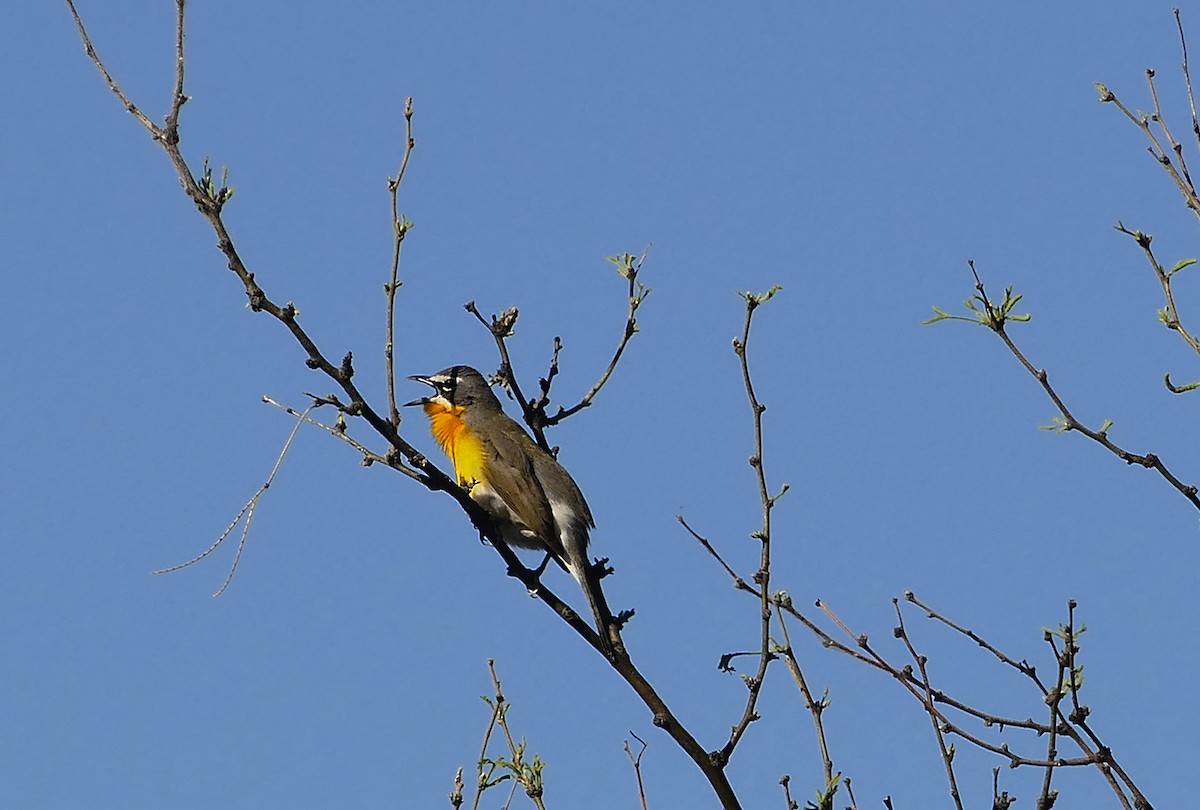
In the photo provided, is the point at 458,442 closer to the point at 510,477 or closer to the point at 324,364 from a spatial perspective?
the point at 510,477

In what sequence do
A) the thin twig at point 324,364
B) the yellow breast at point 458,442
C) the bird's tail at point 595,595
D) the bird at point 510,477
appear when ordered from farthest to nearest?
the yellow breast at point 458,442 → the bird at point 510,477 → the bird's tail at point 595,595 → the thin twig at point 324,364

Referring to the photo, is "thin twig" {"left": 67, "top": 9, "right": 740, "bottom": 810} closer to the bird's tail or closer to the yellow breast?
the bird's tail

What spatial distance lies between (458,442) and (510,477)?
999mm

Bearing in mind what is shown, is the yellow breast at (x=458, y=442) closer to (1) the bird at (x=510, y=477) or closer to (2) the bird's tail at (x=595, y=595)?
(1) the bird at (x=510, y=477)

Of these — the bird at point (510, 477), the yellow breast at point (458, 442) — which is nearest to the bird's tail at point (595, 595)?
the bird at point (510, 477)

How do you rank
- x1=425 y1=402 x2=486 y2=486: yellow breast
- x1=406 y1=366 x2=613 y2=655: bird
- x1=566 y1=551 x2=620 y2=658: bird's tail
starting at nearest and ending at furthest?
x1=566 y1=551 x2=620 y2=658: bird's tail
x1=406 y1=366 x2=613 y2=655: bird
x1=425 y1=402 x2=486 y2=486: yellow breast

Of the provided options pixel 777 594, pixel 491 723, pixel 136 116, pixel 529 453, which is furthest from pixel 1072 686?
pixel 529 453

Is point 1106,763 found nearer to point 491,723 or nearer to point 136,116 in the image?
point 491,723

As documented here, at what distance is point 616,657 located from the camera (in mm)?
5738

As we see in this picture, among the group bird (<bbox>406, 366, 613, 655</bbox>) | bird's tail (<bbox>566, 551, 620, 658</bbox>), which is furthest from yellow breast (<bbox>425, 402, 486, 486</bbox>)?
bird's tail (<bbox>566, 551, 620, 658</bbox>)

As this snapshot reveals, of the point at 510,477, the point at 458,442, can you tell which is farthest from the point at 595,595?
the point at 458,442

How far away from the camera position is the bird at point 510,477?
28.9 feet

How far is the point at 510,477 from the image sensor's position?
9.28 metres

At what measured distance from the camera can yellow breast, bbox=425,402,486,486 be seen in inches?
381
